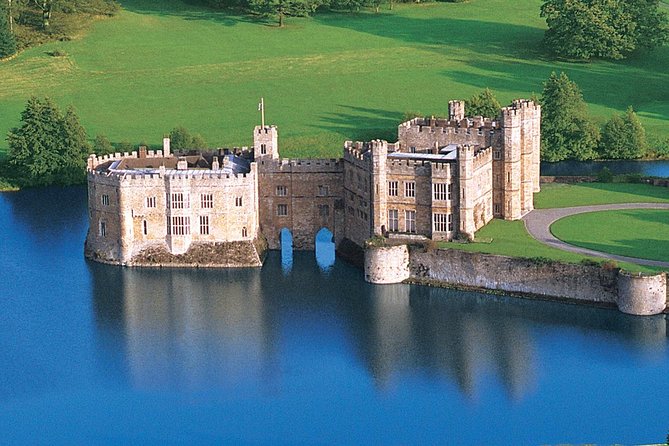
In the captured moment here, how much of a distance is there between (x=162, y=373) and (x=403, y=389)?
Result: 13.5 meters

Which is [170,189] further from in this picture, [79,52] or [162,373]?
[79,52]

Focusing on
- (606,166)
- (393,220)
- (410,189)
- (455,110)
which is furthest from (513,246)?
(606,166)

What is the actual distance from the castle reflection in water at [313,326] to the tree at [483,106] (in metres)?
39.5

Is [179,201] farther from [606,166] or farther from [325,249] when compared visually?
[606,166]

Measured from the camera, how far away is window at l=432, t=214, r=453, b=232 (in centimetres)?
12181

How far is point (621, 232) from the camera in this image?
403 ft

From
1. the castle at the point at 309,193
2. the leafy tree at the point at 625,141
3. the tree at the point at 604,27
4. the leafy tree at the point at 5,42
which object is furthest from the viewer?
the leafy tree at the point at 5,42

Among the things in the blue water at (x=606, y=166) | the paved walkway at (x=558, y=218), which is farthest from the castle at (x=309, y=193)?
the blue water at (x=606, y=166)

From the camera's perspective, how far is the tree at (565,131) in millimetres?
162500

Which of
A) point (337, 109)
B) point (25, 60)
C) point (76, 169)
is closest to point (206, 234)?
point (76, 169)

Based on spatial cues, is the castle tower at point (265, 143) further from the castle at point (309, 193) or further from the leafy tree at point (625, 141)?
the leafy tree at point (625, 141)

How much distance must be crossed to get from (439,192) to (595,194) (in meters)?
17.4

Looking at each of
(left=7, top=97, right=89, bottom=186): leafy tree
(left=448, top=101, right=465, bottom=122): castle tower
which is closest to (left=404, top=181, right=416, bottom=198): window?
(left=448, top=101, right=465, bottom=122): castle tower

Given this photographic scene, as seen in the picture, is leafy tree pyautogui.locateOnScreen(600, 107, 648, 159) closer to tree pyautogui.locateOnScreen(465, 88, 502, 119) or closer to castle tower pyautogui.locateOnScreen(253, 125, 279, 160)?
tree pyautogui.locateOnScreen(465, 88, 502, 119)
